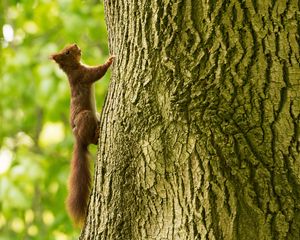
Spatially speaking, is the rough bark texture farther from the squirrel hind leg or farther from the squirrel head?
the squirrel head

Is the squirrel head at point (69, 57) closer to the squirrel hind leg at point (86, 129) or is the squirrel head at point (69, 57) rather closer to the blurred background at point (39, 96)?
the squirrel hind leg at point (86, 129)

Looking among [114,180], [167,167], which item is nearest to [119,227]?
[114,180]

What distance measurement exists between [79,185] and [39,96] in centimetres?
297

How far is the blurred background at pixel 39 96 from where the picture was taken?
5.54 meters

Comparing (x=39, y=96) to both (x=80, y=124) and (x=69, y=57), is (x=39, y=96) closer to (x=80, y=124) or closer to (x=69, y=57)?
(x=69, y=57)

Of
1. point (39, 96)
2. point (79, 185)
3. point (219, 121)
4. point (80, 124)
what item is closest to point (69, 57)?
point (80, 124)

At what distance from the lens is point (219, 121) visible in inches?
89.7

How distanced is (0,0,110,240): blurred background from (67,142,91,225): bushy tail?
2.20 m

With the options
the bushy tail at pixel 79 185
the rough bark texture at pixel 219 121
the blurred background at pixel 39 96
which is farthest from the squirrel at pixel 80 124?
the blurred background at pixel 39 96

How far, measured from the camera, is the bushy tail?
287 cm

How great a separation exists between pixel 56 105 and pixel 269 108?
11.6ft

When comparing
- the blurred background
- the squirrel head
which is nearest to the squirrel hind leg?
the squirrel head

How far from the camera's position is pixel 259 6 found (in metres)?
2.31

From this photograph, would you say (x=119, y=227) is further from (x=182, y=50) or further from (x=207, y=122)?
(x=182, y=50)
